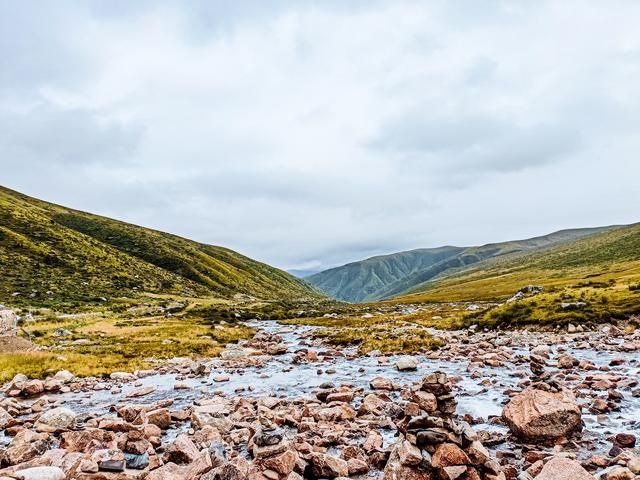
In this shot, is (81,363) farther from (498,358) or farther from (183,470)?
(498,358)

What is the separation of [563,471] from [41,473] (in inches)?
582

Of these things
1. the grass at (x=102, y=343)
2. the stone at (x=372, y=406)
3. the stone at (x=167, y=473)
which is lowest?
the grass at (x=102, y=343)

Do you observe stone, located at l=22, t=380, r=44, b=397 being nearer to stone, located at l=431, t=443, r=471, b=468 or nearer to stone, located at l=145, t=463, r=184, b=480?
stone, located at l=145, t=463, r=184, b=480

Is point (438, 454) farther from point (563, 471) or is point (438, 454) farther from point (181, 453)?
point (181, 453)

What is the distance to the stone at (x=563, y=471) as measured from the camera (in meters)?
10.5

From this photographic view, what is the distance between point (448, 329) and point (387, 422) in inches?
1643

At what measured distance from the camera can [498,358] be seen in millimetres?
29375

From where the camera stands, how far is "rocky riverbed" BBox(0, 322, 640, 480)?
11.8m

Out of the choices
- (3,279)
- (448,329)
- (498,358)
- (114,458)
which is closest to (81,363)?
(114,458)

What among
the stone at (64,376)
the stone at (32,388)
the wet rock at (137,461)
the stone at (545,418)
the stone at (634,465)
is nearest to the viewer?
the stone at (634,465)

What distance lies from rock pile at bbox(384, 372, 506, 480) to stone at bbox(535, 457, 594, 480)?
1.16 meters

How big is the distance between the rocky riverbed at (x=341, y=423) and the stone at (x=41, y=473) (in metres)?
0.05

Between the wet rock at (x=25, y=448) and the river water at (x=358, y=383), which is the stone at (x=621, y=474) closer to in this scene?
the river water at (x=358, y=383)

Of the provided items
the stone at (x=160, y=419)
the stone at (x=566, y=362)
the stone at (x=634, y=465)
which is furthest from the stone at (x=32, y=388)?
the stone at (x=566, y=362)
